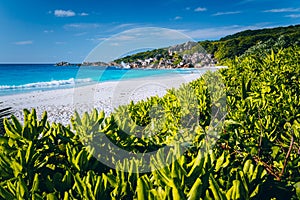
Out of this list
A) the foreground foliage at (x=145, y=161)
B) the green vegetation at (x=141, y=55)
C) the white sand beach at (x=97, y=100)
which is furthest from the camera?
the white sand beach at (x=97, y=100)

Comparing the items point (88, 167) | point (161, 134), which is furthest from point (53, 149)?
point (161, 134)

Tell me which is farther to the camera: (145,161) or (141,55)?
(141,55)

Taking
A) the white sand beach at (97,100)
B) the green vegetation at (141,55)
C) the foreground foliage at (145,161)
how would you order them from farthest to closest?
the white sand beach at (97,100) < the green vegetation at (141,55) < the foreground foliage at (145,161)

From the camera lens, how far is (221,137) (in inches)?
58.9

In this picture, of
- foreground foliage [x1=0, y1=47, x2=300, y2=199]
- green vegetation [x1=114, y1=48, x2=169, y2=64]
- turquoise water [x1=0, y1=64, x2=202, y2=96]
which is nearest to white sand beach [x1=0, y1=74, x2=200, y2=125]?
turquoise water [x1=0, y1=64, x2=202, y2=96]

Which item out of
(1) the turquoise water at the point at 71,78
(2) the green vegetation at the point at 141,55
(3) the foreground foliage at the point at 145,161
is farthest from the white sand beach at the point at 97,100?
(3) the foreground foliage at the point at 145,161

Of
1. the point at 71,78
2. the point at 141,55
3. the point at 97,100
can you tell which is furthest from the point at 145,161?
the point at 71,78

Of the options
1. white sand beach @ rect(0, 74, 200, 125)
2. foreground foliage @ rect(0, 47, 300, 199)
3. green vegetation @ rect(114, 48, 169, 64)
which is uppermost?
green vegetation @ rect(114, 48, 169, 64)

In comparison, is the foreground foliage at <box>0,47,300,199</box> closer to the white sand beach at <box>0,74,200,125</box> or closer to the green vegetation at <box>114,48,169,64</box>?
the green vegetation at <box>114,48,169,64</box>

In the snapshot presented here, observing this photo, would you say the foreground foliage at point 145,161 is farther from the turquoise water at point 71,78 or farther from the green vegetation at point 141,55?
the green vegetation at point 141,55

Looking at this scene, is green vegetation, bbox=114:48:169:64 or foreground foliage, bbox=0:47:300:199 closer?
foreground foliage, bbox=0:47:300:199

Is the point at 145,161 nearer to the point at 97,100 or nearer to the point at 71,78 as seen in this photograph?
the point at 97,100

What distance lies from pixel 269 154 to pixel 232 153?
0.17 metres

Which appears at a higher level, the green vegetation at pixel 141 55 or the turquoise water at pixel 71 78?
the green vegetation at pixel 141 55
